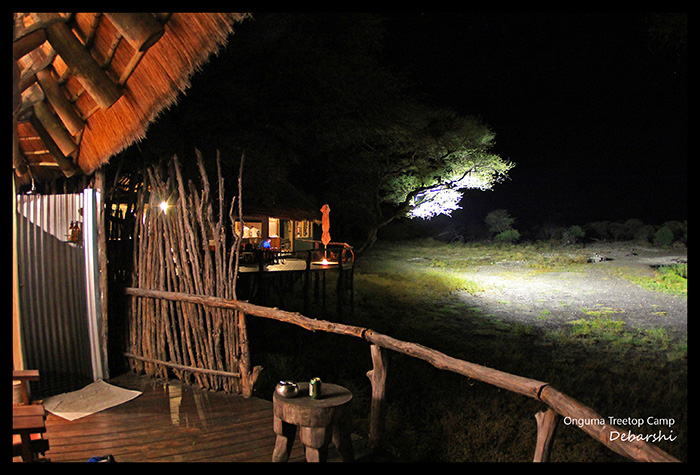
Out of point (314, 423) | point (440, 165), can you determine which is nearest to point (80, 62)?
point (314, 423)

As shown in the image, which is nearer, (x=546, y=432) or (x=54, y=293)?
(x=546, y=432)

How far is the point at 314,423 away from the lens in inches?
120

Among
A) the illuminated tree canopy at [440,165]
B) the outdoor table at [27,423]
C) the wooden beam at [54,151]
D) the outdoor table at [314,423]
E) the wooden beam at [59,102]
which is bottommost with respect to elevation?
the outdoor table at [314,423]

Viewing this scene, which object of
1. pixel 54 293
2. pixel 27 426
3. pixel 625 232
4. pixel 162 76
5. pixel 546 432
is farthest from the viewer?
pixel 625 232

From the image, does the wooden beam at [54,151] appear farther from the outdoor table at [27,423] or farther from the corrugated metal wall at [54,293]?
the outdoor table at [27,423]

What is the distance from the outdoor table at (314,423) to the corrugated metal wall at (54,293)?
8.49 feet

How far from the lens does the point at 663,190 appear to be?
1126 inches

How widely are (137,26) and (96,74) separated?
1.98ft

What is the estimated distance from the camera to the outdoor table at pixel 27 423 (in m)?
2.44

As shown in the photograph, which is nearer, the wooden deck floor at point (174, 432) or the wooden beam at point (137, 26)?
the wooden beam at point (137, 26)

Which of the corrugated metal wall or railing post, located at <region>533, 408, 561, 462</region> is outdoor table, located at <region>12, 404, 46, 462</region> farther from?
railing post, located at <region>533, 408, 561, 462</region>

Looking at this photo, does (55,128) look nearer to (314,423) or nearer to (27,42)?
(27,42)

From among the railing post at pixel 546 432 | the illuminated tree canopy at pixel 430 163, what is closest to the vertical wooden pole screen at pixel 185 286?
the railing post at pixel 546 432

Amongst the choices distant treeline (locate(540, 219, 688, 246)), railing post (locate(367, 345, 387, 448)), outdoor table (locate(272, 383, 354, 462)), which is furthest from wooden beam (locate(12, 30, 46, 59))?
distant treeline (locate(540, 219, 688, 246))
